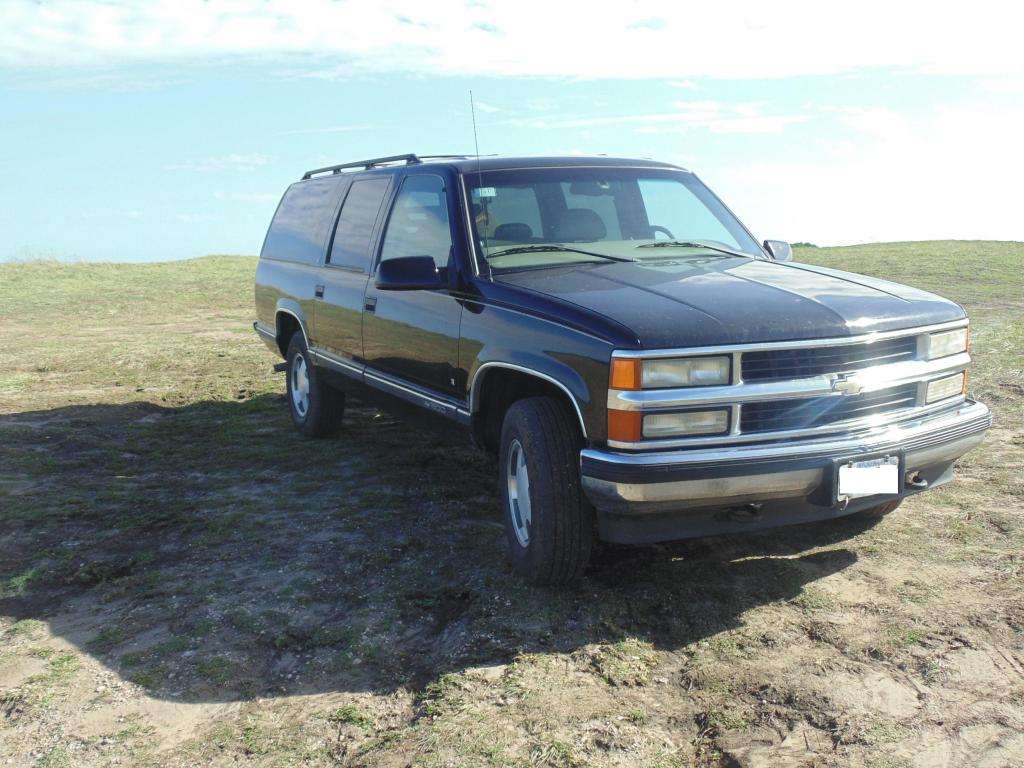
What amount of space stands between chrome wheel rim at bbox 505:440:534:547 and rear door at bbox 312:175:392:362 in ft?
6.60

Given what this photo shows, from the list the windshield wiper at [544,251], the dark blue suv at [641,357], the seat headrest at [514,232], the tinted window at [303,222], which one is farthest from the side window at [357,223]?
the windshield wiper at [544,251]

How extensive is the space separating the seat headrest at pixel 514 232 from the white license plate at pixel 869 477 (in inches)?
79.5

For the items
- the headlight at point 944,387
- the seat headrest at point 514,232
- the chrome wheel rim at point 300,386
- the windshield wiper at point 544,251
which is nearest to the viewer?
the headlight at point 944,387

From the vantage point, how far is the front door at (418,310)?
495cm

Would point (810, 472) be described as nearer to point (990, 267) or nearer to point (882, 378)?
point (882, 378)

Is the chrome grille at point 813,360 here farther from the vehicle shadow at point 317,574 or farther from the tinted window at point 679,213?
the tinted window at point 679,213

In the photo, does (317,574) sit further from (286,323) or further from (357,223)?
(286,323)

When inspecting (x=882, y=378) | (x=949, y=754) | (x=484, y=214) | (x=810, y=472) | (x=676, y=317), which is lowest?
(x=949, y=754)

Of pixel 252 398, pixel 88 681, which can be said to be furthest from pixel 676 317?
pixel 252 398

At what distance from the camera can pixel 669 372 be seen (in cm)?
364

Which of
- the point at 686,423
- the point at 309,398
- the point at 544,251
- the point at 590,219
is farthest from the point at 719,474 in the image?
the point at 309,398

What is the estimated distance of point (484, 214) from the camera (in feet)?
16.5

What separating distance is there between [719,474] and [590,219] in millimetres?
2001

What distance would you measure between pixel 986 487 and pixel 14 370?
31.9 ft
